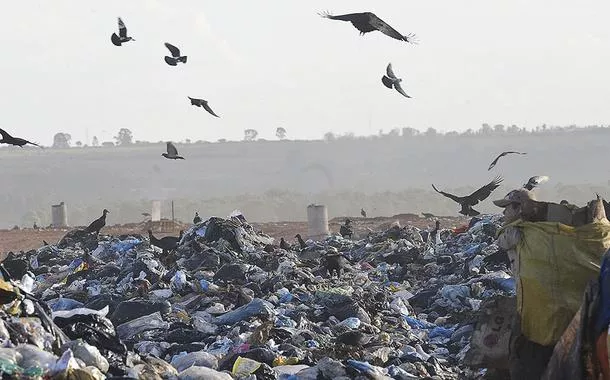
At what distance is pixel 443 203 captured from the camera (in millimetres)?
42938

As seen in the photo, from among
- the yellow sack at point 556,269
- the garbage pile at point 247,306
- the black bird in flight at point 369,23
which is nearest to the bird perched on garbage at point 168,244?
the garbage pile at point 247,306

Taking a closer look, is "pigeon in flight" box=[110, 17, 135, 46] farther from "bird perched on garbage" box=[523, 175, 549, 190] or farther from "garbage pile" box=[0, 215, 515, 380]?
"bird perched on garbage" box=[523, 175, 549, 190]

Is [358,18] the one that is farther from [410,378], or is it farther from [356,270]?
[356,270]

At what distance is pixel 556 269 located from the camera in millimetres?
4309

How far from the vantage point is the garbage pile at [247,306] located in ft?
17.1

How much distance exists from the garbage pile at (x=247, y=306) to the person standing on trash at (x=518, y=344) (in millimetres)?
1040

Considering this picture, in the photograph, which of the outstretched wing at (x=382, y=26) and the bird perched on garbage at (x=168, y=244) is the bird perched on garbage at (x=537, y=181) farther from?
the bird perched on garbage at (x=168, y=244)

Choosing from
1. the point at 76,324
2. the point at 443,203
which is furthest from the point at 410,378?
the point at 443,203

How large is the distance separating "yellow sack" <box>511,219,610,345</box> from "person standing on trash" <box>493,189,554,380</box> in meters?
0.07

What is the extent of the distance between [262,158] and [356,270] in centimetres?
5164

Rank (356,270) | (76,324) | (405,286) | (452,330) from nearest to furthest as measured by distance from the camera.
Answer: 1. (76,324)
2. (452,330)
3. (405,286)
4. (356,270)

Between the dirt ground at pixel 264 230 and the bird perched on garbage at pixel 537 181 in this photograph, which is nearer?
the bird perched on garbage at pixel 537 181

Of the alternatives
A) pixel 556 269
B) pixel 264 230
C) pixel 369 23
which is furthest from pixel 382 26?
pixel 264 230

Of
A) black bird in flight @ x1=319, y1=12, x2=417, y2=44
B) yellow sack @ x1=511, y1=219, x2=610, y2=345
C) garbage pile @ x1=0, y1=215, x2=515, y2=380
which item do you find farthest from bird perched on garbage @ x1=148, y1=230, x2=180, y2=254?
yellow sack @ x1=511, y1=219, x2=610, y2=345
